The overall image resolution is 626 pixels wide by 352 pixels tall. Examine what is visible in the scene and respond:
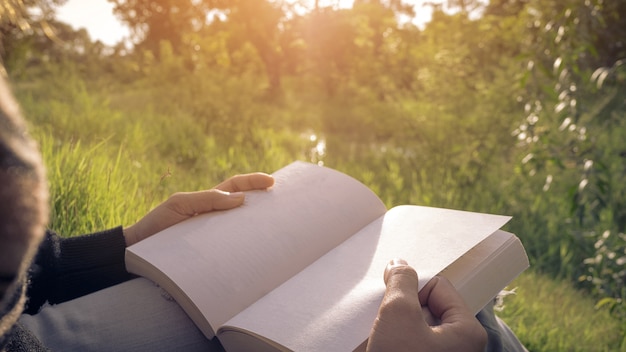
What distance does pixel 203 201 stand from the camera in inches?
48.1

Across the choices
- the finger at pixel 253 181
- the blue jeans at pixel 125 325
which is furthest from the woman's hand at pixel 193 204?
the blue jeans at pixel 125 325

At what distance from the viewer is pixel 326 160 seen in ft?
13.4

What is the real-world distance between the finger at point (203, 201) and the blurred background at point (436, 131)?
40 cm

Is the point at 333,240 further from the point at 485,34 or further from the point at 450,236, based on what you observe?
the point at 485,34

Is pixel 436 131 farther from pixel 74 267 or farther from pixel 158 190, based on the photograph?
pixel 74 267

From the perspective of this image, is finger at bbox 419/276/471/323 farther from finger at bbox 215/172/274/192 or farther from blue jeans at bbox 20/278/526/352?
finger at bbox 215/172/274/192

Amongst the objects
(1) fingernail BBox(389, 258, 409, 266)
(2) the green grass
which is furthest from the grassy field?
(1) fingernail BBox(389, 258, 409, 266)

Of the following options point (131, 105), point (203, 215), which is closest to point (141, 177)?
point (203, 215)

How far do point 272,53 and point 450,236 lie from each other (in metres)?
13.0

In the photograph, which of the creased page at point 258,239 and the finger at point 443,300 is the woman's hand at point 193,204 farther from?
the finger at point 443,300

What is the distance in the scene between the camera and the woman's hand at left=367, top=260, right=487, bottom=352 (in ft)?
2.59

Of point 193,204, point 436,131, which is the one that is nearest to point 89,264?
point 193,204

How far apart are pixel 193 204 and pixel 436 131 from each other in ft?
14.4

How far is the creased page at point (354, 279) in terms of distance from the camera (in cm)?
85
